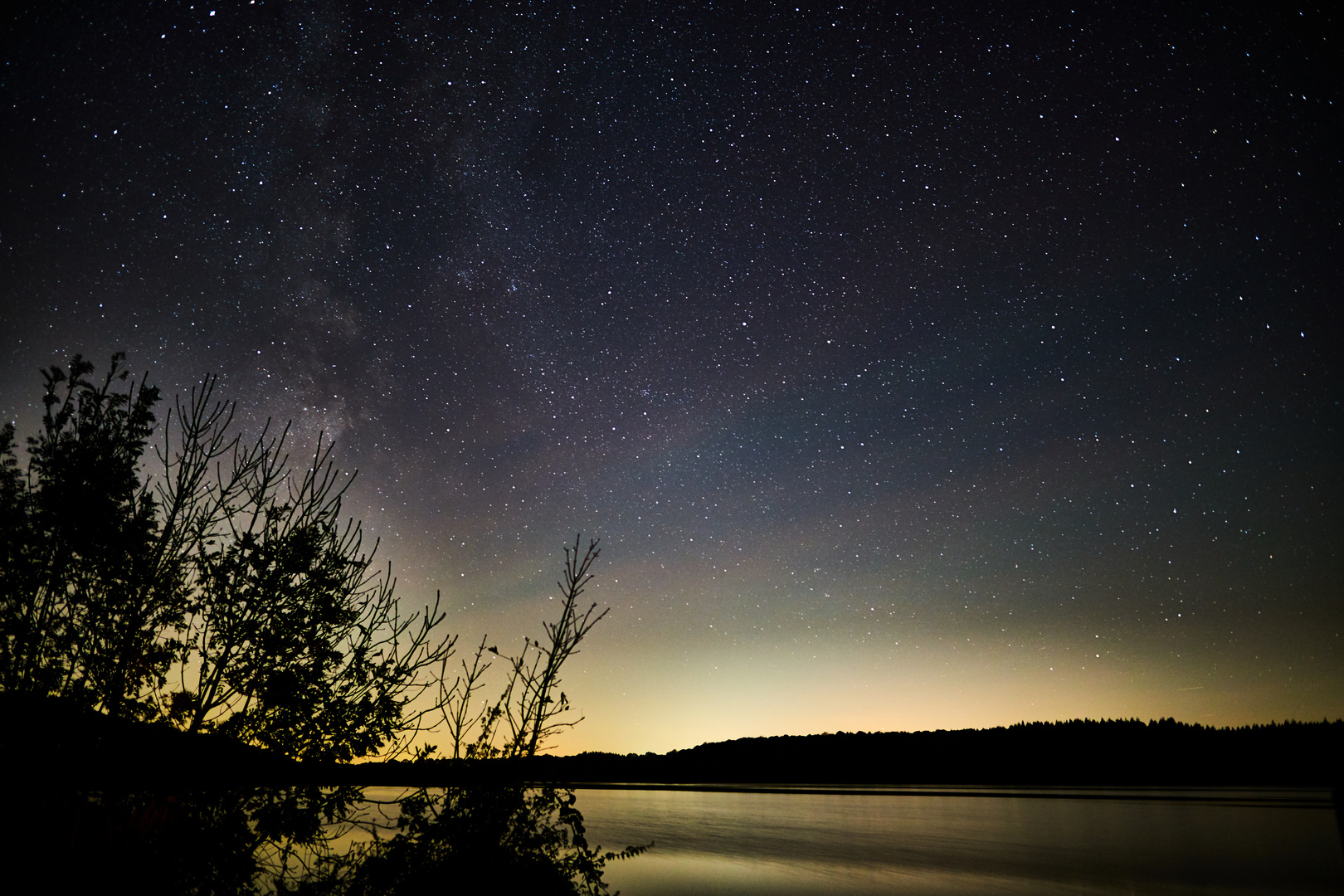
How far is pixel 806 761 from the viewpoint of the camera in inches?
1994

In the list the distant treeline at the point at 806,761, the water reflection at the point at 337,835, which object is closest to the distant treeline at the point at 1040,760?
the distant treeline at the point at 806,761

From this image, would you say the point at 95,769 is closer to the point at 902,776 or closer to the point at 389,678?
the point at 389,678

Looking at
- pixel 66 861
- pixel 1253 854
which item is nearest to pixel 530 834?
pixel 66 861

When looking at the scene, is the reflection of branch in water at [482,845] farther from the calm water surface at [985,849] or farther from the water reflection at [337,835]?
the calm water surface at [985,849]

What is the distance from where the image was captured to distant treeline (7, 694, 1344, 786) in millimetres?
4957

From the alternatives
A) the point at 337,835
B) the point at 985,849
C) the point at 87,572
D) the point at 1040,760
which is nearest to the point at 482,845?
the point at 337,835

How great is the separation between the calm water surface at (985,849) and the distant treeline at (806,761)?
2644 millimetres

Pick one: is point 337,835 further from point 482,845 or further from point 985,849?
point 985,849

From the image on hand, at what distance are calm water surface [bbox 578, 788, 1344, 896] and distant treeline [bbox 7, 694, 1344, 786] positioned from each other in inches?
104

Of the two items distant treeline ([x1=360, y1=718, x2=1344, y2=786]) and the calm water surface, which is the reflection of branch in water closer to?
the calm water surface

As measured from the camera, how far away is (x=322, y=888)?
5395mm

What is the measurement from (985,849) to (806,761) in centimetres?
4230

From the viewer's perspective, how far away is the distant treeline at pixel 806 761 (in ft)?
16.3

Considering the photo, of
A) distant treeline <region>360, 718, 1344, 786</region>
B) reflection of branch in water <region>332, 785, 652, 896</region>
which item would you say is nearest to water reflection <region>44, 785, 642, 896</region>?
reflection of branch in water <region>332, 785, 652, 896</region>
